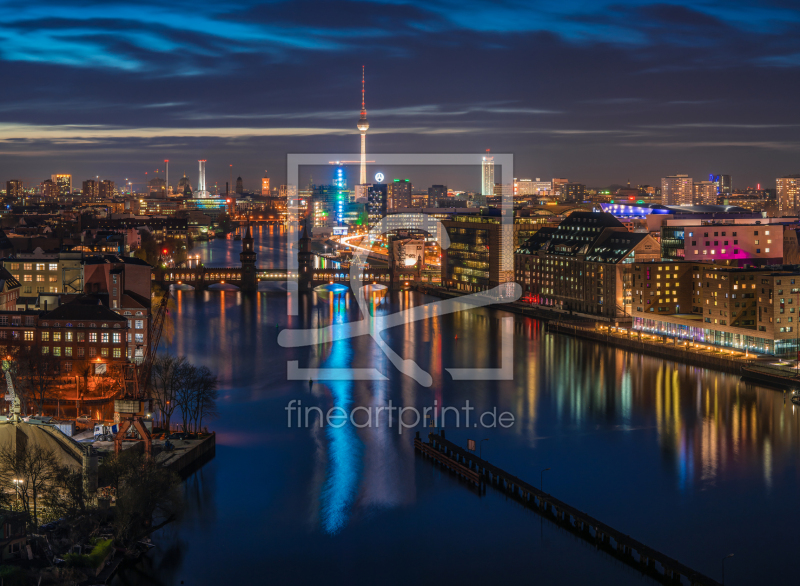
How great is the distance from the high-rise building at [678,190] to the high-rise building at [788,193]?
181 inches

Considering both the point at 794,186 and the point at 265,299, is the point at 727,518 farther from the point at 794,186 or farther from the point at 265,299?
the point at 794,186

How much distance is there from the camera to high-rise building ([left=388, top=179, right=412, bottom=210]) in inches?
2501

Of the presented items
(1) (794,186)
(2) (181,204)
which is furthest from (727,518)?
(2) (181,204)

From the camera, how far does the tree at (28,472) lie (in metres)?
7.49

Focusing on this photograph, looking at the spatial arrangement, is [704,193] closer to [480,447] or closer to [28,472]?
[480,447]

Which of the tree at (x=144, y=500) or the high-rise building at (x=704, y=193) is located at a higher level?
the high-rise building at (x=704, y=193)

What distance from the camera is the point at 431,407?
11.9 m

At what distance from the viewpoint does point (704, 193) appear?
2025 inches

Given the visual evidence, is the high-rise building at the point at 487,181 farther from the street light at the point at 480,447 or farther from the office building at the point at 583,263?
the street light at the point at 480,447

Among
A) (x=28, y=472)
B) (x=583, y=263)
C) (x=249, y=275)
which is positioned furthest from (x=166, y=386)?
(x=249, y=275)

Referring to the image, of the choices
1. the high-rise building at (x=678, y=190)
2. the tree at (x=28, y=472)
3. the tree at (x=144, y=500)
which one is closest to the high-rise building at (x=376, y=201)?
the high-rise building at (x=678, y=190)

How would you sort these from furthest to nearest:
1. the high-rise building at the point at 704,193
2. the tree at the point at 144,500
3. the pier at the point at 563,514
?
1. the high-rise building at the point at 704,193
2. the tree at the point at 144,500
3. the pier at the point at 563,514

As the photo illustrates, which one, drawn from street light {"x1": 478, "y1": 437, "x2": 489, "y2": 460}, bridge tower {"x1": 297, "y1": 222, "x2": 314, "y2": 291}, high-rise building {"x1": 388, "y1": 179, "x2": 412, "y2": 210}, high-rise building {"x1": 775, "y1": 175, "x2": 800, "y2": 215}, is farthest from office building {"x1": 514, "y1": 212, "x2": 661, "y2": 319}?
high-rise building {"x1": 388, "y1": 179, "x2": 412, "y2": 210}

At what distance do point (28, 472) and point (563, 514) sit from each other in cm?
438
